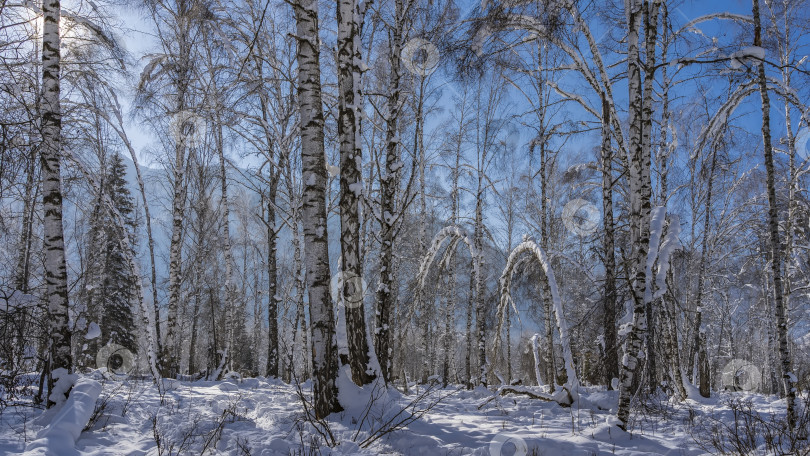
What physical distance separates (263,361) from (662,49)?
49.3 metres

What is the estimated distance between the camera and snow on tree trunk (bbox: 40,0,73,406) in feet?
17.3

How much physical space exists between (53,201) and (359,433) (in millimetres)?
4977

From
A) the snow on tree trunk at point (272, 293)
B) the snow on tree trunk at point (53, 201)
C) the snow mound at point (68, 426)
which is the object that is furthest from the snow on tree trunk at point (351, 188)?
the snow on tree trunk at point (272, 293)

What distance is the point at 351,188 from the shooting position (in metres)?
5.21

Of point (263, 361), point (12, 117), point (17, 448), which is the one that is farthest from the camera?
point (263, 361)

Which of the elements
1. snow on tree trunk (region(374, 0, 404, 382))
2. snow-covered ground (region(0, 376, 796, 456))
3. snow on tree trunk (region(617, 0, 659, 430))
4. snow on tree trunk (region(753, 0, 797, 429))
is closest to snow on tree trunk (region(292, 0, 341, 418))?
snow-covered ground (region(0, 376, 796, 456))

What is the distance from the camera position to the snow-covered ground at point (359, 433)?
3.58 metres

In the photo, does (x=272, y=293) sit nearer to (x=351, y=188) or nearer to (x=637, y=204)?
(x=351, y=188)

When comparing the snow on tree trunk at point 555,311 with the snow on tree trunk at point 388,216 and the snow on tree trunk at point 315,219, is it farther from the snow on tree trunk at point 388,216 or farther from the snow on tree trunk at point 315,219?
the snow on tree trunk at point 315,219

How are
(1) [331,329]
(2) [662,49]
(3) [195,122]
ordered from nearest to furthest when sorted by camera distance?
1. (1) [331,329]
2. (2) [662,49]
3. (3) [195,122]

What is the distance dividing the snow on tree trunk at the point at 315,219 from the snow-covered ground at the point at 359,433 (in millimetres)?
278

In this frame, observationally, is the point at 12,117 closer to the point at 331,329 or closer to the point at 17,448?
the point at 17,448

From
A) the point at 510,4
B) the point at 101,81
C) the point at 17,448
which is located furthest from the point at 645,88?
the point at 101,81

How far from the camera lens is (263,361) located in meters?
49.0
